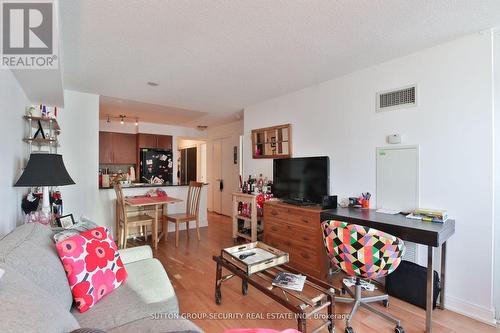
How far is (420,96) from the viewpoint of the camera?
2350 mm

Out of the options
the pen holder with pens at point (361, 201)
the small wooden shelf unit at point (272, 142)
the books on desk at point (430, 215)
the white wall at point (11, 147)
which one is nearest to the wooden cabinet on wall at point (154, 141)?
the small wooden shelf unit at point (272, 142)

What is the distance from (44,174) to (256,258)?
1933 mm

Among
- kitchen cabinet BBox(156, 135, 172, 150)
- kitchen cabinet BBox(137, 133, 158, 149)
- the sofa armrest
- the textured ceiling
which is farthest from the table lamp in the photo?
kitchen cabinet BBox(156, 135, 172, 150)

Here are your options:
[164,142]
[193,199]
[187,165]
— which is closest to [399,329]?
[193,199]

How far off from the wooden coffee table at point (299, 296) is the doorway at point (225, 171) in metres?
3.68

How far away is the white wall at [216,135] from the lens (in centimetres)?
569

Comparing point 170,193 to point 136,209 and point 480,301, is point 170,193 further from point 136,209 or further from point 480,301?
point 480,301

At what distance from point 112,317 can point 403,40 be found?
9.76 ft

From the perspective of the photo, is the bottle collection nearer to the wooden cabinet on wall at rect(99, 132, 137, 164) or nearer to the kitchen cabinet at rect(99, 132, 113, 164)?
the wooden cabinet on wall at rect(99, 132, 137, 164)

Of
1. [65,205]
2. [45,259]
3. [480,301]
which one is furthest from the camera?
[65,205]

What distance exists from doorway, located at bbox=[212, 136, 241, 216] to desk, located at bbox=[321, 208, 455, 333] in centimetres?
351

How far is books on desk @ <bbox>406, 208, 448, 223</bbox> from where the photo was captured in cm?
208

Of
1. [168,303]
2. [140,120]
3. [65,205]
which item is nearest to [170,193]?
[65,205]

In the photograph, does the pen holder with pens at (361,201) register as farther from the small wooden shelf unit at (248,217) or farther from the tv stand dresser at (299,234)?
the small wooden shelf unit at (248,217)
